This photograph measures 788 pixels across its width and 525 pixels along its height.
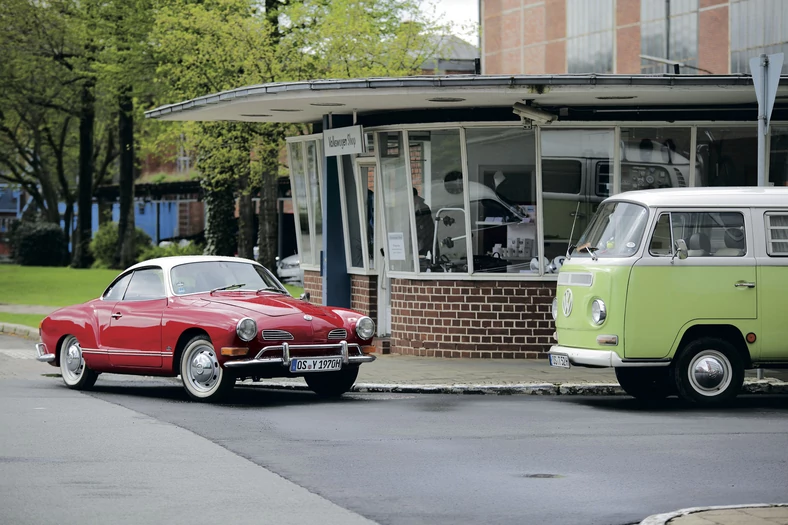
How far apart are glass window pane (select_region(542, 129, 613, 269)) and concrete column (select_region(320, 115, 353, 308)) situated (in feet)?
12.5

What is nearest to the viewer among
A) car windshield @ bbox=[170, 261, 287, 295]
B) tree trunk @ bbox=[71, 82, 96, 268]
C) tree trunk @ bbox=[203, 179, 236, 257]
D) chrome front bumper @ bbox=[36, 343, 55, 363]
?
car windshield @ bbox=[170, 261, 287, 295]

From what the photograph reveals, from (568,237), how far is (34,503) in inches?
425

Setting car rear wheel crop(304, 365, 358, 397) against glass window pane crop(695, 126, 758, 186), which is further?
glass window pane crop(695, 126, 758, 186)

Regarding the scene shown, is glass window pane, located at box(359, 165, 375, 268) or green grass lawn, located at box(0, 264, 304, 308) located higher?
glass window pane, located at box(359, 165, 375, 268)

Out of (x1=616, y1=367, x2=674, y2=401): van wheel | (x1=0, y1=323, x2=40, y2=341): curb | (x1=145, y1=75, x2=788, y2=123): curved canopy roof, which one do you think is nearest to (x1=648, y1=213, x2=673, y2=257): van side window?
(x1=616, y1=367, x2=674, y2=401): van wheel

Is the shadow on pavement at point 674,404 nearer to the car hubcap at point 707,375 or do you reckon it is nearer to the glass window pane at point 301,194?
the car hubcap at point 707,375

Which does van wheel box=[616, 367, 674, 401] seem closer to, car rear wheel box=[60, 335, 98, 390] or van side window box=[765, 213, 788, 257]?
van side window box=[765, 213, 788, 257]

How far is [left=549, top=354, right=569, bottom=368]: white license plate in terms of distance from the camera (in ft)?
42.7

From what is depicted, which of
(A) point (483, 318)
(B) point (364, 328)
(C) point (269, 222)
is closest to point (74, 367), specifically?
(B) point (364, 328)

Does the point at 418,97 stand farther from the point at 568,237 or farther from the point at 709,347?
the point at 709,347

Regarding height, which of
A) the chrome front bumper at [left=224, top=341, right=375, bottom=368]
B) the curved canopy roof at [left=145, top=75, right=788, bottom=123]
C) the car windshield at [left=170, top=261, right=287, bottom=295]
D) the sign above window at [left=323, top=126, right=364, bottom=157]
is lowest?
the chrome front bumper at [left=224, top=341, right=375, bottom=368]

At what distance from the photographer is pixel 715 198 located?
12883mm

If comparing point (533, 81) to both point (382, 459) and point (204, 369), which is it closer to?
point (204, 369)

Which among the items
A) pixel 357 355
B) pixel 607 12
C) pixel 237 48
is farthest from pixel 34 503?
pixel 607 12
